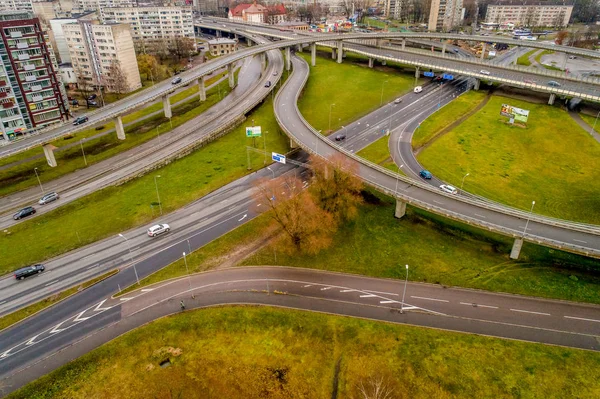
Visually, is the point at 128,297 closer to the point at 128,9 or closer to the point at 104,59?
the point at 104,59

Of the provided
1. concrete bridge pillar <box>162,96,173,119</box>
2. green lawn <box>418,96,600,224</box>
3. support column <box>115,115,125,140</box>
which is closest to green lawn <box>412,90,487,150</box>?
green lawn <box>418,96,600,224</box>

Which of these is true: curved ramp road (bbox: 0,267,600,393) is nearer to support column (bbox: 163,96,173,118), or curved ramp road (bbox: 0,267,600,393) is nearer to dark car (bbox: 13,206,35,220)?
dark car (bbox: 13,206,35,220)

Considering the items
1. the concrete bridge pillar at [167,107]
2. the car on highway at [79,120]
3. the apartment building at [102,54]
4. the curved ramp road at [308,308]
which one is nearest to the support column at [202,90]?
Answer: the concrete bridge pillar at [167,107]

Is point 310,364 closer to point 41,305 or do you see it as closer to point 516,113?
point 41,305

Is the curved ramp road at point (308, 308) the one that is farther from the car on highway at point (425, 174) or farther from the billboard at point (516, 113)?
the billboard at point (516, 113)

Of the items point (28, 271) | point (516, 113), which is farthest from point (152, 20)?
point (516, 113)
